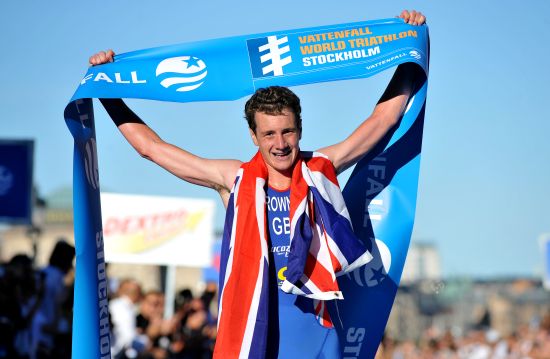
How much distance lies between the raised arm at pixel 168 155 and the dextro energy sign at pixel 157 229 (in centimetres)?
733

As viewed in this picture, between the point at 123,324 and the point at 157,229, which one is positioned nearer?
the point at 123,324

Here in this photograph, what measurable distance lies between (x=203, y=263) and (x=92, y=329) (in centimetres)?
790

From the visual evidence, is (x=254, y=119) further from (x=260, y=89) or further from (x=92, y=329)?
(x=92, y=329)

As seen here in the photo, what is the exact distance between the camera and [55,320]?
423 inches

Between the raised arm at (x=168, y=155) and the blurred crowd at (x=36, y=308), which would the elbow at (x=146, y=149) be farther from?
the blurred crowd at (x=36, y=308)

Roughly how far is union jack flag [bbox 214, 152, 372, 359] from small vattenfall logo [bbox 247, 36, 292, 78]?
0.72 m

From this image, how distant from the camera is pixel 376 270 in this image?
21.1ft

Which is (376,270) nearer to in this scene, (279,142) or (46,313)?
(279,142)

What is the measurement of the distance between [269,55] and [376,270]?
144 centimetres

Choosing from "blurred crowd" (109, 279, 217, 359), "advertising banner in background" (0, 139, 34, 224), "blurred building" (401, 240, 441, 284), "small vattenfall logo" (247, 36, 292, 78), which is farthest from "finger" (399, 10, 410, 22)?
"blurred building" (401, 240, 441, 284)

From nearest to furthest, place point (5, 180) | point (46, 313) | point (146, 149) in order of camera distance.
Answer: point (146, 149) → point (46, 313) → point (5, 180)

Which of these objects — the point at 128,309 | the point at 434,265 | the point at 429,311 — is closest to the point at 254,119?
the point at 128,309

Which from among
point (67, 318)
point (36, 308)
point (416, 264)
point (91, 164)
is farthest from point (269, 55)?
point (416, 264)

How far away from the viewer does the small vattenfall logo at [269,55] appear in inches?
239
